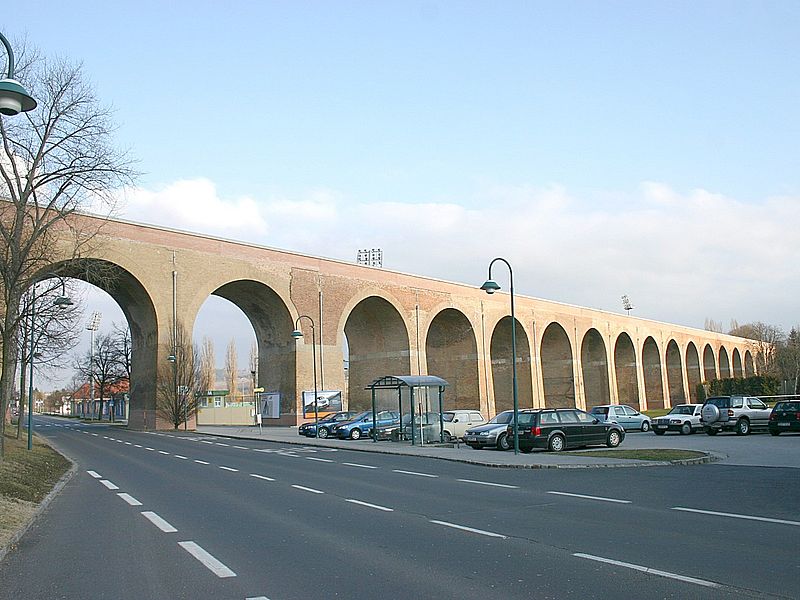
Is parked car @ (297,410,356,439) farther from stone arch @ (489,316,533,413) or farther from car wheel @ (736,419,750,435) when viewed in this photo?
stone arch @ (489,316,533,413)

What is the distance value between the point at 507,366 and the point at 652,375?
101ft

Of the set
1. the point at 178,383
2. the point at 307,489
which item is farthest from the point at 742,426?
the point at 178,383

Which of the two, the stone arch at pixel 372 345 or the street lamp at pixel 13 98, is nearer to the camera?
the street lamp at pixel 13 98

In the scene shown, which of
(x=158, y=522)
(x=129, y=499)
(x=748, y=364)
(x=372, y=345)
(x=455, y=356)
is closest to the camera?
(x=158, y=522)

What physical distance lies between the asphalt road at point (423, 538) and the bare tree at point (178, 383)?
3263cm

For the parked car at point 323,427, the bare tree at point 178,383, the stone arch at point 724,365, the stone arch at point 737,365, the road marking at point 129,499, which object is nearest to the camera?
the road marking at point 129,499

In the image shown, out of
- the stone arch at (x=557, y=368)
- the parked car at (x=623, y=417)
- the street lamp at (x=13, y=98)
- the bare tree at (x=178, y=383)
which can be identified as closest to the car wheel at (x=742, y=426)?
the parked car at (x=623, y=417)

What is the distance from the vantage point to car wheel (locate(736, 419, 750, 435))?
33844 mm

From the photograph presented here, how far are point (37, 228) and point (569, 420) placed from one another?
1849 centimetres

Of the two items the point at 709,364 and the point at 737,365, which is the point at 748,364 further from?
the point at 709,364

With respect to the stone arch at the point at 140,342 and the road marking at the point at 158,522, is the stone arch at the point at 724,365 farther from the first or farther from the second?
the road marking at the point at 158,522

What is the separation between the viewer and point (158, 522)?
10930mm

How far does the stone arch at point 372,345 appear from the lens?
61.9 meters

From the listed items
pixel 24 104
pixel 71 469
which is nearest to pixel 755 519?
pixel 24 104
